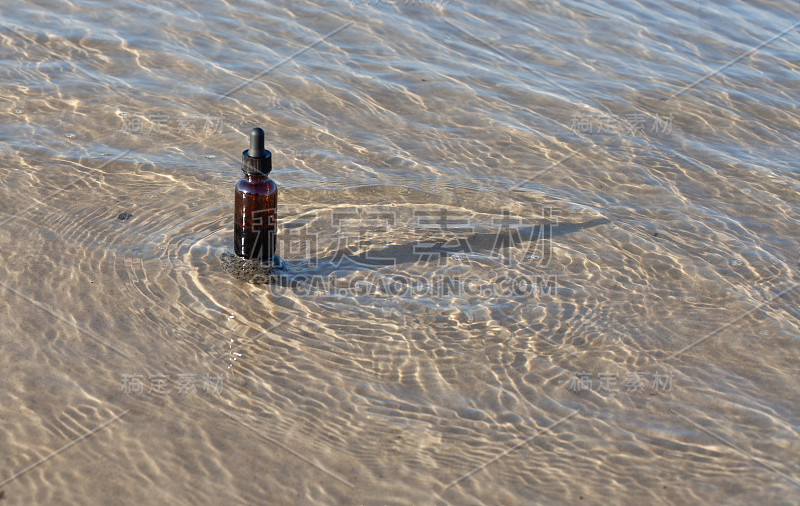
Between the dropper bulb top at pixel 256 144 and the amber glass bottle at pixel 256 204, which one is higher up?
the dropper bulb top at pixel 256 144

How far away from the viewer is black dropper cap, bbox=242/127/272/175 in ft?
12.4

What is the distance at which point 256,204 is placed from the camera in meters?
3.96

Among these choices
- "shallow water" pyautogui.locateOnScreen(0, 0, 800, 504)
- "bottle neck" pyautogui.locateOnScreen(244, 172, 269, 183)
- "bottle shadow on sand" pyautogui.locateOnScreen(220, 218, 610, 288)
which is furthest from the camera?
"bottle shadow on sand" pyautogui.locateOnScreen(220, 218, 610, 288)

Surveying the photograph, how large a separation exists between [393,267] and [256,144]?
1082 mm

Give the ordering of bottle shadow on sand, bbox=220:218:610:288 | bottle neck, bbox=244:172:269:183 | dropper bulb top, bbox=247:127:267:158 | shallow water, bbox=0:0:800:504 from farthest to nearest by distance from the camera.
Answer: bottle shadow on sand, bbox=220:218:610:288, bottle neck, bbox=244:172:269:183, dropper bulb top, bbox=247:127:267:158, shallow water, bbox=0:0:800:504

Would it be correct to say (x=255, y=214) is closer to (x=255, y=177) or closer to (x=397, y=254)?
(x=255, y=177)

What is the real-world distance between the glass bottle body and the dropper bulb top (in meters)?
0.12

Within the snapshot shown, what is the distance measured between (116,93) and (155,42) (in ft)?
3.47

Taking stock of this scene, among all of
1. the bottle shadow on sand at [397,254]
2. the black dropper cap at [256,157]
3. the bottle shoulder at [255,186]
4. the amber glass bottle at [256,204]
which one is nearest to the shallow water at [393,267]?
the bottle shadow on sand at [397,254]

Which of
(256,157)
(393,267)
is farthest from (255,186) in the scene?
(393,267)

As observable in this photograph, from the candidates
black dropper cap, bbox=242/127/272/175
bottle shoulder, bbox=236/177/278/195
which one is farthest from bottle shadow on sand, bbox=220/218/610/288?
black dropper cap, bbox=242/127/272/175

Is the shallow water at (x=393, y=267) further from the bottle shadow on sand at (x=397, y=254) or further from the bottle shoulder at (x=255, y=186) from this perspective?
the bottle shoulder at (x=255, y=186)

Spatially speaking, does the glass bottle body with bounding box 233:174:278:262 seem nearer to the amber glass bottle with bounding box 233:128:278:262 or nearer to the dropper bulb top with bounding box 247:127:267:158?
the amber glass bottle with bounding box 233:128:278:262

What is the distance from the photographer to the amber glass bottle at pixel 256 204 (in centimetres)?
380
